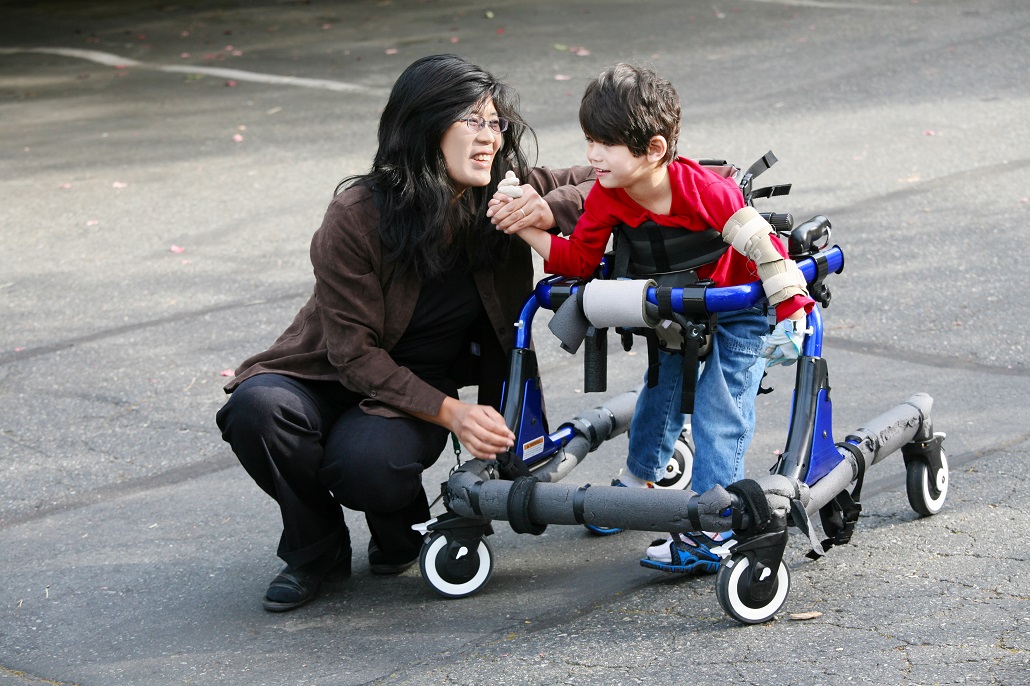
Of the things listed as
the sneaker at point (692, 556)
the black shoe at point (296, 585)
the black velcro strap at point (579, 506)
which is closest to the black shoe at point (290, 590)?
the black shoe at point (296, 585)

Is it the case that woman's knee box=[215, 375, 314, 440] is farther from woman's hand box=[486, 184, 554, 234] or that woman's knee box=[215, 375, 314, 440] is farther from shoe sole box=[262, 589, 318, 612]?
woman's hand box=[486, 184, 554, 234]

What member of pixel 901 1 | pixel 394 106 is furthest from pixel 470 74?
pixel 901 1

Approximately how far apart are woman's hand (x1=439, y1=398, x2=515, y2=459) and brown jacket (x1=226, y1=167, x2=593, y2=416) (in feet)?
0.30

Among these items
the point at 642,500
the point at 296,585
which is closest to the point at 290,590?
the point at 296,585

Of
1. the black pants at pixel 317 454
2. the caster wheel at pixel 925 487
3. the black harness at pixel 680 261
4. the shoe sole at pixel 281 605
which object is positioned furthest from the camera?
the caster wheel at pixel 925 487

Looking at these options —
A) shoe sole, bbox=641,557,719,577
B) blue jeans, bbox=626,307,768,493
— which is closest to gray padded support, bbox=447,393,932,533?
blue jeans, bbox=626,307,768,493

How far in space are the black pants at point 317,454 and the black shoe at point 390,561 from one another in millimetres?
156

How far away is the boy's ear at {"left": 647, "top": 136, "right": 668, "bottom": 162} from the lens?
10.8 ft

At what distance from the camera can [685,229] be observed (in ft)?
11.2

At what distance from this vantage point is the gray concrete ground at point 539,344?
3.31 meters

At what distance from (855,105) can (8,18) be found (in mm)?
12326

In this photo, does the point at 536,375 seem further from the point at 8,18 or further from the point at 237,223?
the point at 8,18

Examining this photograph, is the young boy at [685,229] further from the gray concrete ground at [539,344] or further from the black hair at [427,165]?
the gray concrete ground at [539,344]

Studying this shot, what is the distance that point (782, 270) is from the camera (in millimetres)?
3197
